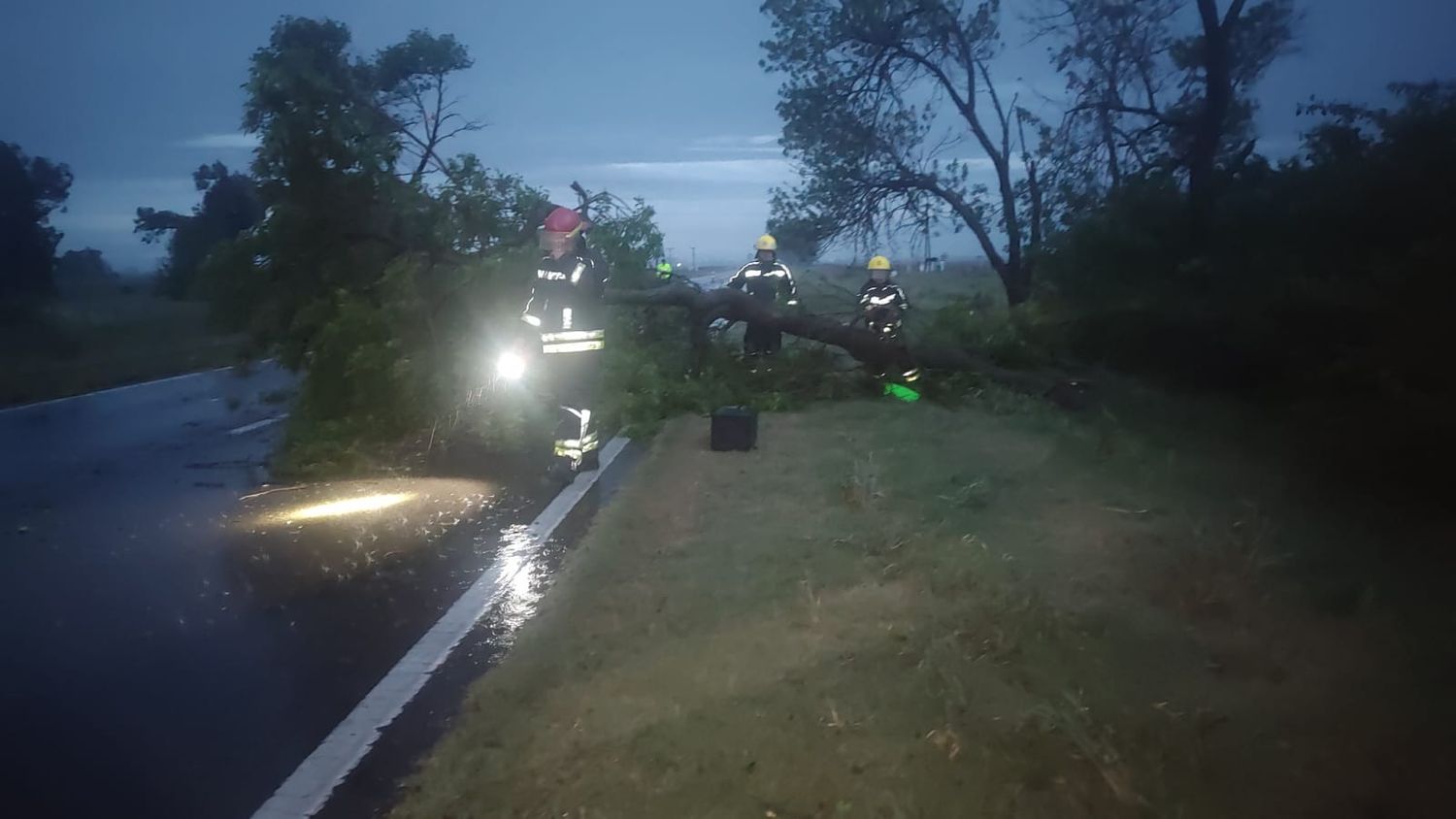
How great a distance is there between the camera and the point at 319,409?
10.5 meters

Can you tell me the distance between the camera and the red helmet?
8773 mm

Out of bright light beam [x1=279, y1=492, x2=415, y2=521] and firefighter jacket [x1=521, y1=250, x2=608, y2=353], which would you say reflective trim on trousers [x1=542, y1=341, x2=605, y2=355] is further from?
bright light beam [x1=279, y1=492, x2=415, y2=521]

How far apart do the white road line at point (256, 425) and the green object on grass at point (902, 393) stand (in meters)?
7.69

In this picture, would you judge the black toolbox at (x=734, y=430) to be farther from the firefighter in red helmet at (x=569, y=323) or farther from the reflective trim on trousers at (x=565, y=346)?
the reflective trim on trousers at (x=565, y=346)

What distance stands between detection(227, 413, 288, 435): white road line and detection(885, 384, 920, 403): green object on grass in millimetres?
7686

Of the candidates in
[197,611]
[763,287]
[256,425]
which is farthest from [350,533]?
[763,287]

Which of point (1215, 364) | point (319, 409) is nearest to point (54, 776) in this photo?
point (319, 409)

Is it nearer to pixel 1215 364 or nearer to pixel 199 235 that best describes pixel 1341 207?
pixel 1215 364

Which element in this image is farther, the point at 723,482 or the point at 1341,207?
the point at 1341,207

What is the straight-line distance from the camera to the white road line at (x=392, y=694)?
3.92 metres

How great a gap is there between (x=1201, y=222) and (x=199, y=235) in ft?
95.2

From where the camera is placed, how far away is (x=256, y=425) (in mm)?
13406

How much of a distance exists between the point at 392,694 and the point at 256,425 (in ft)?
31.8

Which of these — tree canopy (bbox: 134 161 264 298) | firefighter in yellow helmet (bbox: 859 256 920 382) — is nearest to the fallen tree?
firefighter in yellow helmet (bbox: 859 256 920 382)
